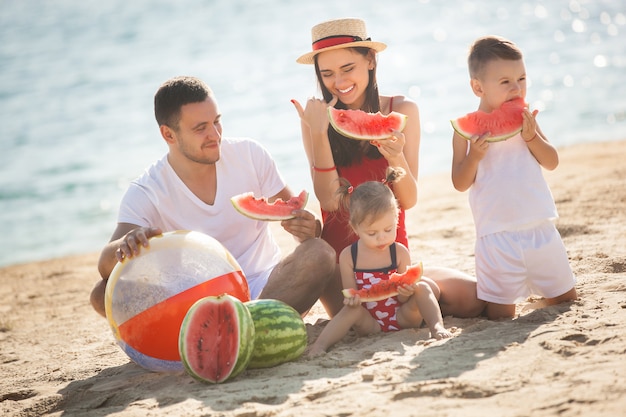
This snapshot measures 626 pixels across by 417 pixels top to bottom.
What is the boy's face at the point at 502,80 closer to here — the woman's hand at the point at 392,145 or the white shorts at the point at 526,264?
the woman's hand at the point at 392,145

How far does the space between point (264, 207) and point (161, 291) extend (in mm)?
1031

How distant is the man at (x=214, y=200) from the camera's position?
5.43 metres

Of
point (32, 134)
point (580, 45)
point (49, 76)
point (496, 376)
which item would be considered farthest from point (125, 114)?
point (496, 376)

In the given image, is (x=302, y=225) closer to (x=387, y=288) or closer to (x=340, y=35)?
(x=387, y=288)

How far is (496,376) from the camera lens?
12.4 ft

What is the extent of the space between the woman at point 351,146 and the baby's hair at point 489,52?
707 mm

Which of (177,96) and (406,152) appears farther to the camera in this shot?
(406,152)

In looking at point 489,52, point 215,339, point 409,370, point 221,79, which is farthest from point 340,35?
point 221,79

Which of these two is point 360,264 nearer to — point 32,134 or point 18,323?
point 18,323

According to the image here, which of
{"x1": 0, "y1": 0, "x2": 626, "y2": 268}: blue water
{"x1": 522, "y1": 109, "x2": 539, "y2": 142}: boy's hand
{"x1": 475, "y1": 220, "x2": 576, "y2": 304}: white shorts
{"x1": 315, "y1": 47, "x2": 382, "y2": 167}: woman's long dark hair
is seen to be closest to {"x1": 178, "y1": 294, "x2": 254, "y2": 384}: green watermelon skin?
{"x1": 475, "y1": 220, "x2": 576, "y2": 304}: white shorts

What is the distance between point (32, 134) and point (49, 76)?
292 inches

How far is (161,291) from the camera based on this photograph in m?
4.70

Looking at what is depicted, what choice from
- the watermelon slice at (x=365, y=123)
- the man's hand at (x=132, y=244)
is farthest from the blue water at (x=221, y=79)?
the watermelon slice at (x=365, y=123)

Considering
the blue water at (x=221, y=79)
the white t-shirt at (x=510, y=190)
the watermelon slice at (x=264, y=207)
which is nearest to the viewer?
the white t-shirt at (x=510, y=190)
